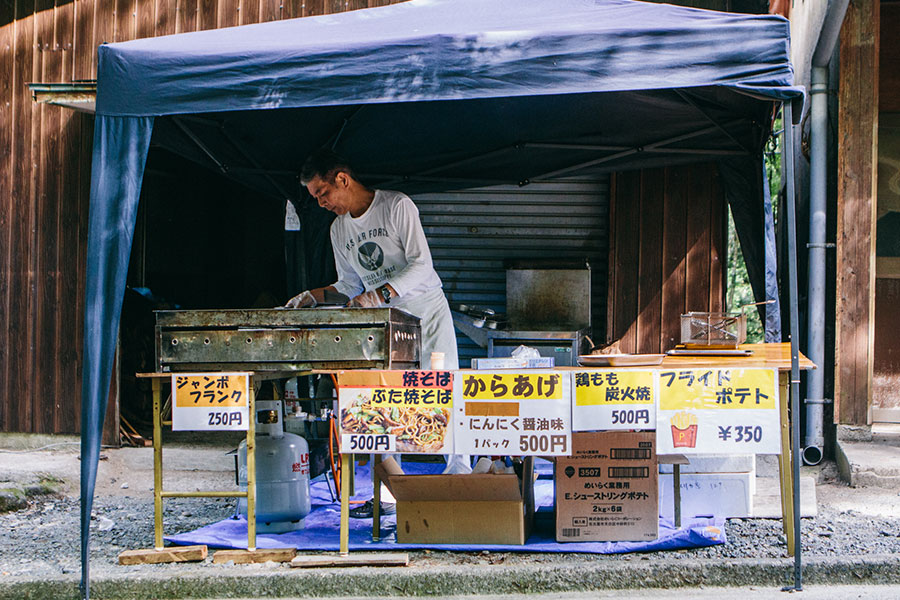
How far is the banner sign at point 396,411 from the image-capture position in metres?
4.07

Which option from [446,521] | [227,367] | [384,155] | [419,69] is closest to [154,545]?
[227,367]

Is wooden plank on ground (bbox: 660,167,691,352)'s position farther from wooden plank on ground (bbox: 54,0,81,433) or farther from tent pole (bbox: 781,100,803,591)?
wooden plank on ground (bbox: 54,0,81,433)

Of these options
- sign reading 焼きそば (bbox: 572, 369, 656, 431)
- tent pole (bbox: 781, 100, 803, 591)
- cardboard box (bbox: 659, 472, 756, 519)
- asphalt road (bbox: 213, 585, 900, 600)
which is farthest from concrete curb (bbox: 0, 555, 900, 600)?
cardboard box (bbox: 659, 472, 756, 519)

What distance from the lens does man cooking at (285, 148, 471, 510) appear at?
506 cm

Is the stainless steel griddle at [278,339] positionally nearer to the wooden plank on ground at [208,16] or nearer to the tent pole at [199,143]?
the tent pole at [199,143]

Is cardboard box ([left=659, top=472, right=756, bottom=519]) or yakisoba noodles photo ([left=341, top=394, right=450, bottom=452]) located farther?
cardboard box ([left=659, top=472, right=756, bottom=519])

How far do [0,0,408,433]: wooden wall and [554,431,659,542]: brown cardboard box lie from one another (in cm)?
459

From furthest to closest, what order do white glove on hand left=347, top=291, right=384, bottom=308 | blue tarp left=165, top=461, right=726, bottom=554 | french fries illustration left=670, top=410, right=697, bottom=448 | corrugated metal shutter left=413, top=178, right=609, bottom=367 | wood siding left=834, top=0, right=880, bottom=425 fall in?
corrugated metal shutter left=413, top=178, right=609, bottom=367, wood siding left=834, top=0, right=880, bottom=425, white glove on hand left=347, top=291, right=384, bottom=308, blue tarp left=165, top=461, right=726, bottom=554, french fries illustration left=670, top=410, right=697, bottom=448

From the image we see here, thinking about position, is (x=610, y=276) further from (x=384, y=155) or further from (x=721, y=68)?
(x=721, y=68)

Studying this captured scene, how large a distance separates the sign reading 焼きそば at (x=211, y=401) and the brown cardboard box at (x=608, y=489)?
5.34ft

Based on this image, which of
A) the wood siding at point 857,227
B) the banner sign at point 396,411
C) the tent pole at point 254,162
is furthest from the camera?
the wood siding at point 857,227

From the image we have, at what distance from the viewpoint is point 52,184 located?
7398mm

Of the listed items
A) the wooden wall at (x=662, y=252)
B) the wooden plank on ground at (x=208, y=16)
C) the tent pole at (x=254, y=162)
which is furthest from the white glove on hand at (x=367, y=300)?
the wooden plank on ground at (x=208, y=16)

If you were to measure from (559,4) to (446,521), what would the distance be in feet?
9.47
